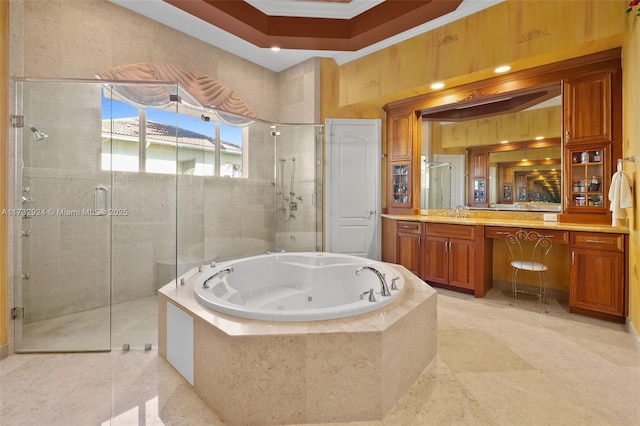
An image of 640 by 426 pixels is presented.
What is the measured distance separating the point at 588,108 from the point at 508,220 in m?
1.25

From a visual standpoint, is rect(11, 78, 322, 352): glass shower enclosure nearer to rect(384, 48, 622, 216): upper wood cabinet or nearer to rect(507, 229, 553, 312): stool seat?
rect(384, 48, 622, 216): upper wood cabinet

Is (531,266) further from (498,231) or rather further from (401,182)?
(401,182)

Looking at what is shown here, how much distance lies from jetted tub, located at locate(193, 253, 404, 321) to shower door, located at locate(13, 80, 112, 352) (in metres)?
0.91

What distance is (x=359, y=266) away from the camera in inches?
106

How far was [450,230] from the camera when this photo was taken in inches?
135

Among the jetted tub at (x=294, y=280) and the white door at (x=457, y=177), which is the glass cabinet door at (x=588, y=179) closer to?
the white door at (x=457, y=177)

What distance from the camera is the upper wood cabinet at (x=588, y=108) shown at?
8.90 feet

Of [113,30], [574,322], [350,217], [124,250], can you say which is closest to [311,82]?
[350,217]

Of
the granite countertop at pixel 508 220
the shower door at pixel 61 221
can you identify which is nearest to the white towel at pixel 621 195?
the granite countertop at pixel 508 220

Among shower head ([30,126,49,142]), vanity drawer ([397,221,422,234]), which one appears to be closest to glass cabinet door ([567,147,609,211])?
vanity drawer ([397,221,422,234])

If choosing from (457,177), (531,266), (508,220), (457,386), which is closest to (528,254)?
(508,220)

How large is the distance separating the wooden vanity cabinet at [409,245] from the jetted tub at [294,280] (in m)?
1.20

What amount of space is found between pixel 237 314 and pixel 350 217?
2830mm

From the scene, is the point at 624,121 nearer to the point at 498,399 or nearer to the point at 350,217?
the point at 498,399
